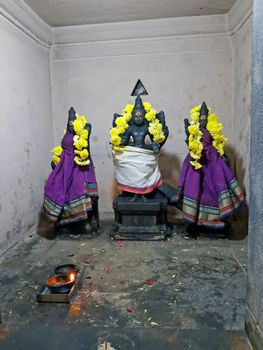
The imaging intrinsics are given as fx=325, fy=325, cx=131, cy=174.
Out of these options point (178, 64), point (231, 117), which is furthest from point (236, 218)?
point (178, 64)

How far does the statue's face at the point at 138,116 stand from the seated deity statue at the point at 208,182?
0.46 meters

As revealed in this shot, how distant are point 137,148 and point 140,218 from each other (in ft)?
2.39

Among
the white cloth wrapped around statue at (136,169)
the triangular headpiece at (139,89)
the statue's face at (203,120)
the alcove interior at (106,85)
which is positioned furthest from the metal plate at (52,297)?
the triangular headpiece at (139,89)

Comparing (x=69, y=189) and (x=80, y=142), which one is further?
(x=69, y=189)

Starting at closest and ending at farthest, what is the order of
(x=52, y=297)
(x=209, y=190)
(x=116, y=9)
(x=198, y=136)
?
(x=52, y=297) < (x=198, y=136) < (x=209, y=190) < (x=116, y=9)

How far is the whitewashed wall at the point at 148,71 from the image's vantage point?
3.89 meters

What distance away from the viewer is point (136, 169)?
327cm

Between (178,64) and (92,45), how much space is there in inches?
43.0

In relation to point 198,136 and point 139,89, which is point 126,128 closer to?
point 198,136

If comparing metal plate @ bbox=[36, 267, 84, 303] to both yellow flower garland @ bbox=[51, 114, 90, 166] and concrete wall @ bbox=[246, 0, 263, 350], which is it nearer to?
concrete wall @ bbox=[246, 0, 263, 350]

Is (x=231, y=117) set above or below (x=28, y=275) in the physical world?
above

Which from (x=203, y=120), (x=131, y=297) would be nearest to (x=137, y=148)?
(x=203, y=120)

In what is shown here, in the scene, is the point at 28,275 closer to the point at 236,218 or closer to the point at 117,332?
the point at 117,332

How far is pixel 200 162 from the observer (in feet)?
10.7
